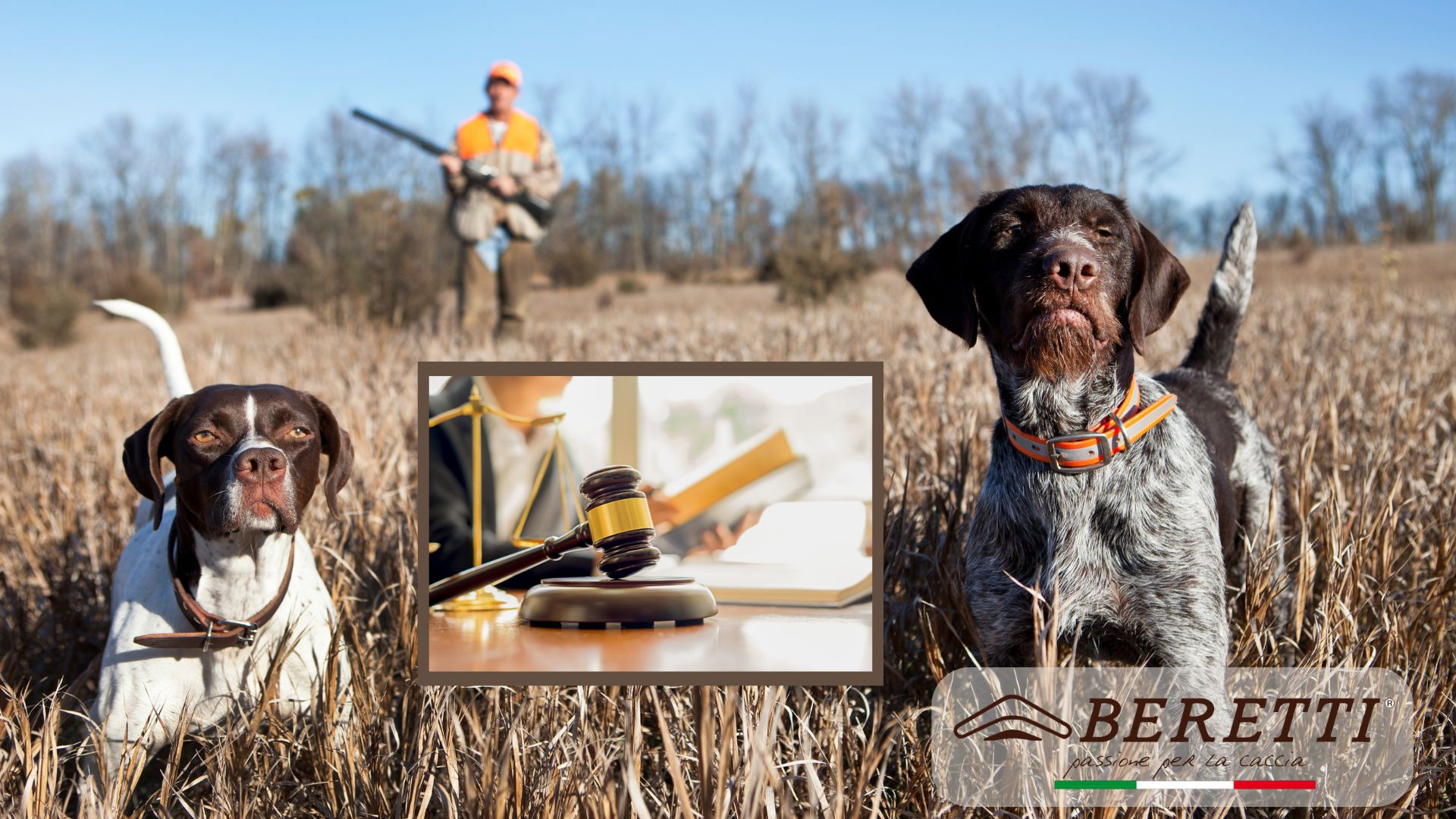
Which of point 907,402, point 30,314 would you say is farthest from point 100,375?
point 30,314

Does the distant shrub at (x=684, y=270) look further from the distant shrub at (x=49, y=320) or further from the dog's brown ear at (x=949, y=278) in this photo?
the dog's brown ear at (x=949, y=278)

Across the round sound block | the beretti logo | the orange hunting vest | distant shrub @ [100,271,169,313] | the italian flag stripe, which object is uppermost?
distant shrub @ [100,271,169,313]

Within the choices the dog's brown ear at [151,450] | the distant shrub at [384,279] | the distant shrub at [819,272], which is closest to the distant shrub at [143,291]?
the distant shrub at [384,279]

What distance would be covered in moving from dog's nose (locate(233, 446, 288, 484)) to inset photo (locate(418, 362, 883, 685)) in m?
0.67

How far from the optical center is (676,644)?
1715mm

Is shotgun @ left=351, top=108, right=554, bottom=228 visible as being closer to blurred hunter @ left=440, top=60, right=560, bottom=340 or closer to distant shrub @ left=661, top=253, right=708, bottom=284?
blurred hunter @ left=440, top=60, right=560, bottom=340

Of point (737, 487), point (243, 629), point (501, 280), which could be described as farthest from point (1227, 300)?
point (501, 280)

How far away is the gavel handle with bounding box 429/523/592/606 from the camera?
1742 millimetres

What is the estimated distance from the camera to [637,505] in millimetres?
1729

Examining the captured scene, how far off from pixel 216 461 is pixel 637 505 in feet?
3.76

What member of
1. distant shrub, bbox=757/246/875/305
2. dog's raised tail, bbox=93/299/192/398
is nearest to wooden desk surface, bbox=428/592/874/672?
dog's raised tail, bbox=93/299/192/398

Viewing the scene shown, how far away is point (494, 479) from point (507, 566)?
16 centimetres

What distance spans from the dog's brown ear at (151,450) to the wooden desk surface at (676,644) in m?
1.01

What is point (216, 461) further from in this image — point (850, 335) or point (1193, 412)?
point (850, 335)
